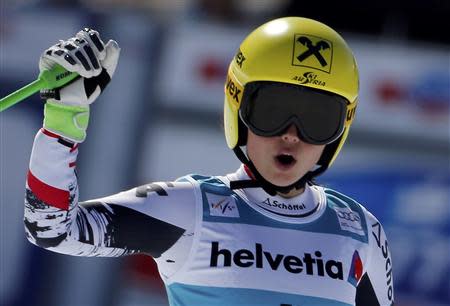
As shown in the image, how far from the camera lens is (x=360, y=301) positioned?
14.3 feet

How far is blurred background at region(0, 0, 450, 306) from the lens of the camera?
9.11m

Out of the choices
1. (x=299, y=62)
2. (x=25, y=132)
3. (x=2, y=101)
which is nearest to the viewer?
(x=2, y=101)

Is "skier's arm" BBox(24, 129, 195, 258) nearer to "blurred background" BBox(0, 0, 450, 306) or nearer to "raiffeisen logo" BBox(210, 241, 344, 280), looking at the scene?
"raiffeisen logo" BBox(210, 241, 344, 280)

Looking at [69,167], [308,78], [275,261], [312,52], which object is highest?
[312,52]

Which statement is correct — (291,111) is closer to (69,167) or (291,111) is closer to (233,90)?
(233,90)

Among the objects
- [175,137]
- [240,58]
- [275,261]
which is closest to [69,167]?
[275,261]

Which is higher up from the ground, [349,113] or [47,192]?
[349,113]

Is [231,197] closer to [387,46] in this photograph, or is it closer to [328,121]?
[328,121]

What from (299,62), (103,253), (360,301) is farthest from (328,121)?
(103,253)

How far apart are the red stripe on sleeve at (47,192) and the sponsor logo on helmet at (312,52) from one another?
42.5 inches

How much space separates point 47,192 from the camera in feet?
11.7

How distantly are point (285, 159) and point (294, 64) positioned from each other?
1.16 ft

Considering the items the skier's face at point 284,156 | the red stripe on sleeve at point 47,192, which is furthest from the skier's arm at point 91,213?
the skier's face at point 284,156

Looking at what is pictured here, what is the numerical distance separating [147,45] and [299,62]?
5133 millimetres
